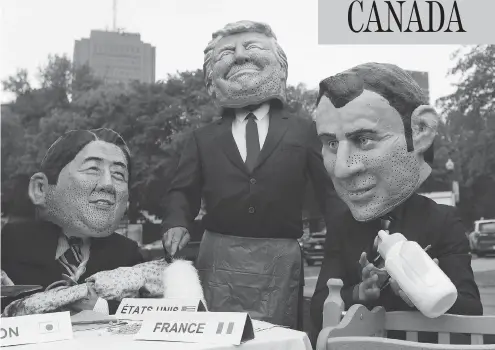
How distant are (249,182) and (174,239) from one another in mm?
366

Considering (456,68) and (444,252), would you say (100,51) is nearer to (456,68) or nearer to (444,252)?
(456,68)

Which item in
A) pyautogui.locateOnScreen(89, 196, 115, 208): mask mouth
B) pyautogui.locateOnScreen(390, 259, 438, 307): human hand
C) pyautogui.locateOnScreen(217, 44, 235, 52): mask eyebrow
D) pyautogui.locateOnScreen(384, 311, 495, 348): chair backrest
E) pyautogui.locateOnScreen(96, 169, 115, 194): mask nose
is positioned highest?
pyautogui.locateOnScreen(217, 44, 235, 52): mask eyebrow

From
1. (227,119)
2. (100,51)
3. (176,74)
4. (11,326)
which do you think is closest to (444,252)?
(227,119)

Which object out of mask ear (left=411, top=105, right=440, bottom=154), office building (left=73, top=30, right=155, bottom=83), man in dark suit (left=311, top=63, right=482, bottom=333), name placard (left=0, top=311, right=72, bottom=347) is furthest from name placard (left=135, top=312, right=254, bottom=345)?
office building (left=73, top=30, right=155, bottom=83)

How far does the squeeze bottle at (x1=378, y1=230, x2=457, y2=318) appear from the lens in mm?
1715

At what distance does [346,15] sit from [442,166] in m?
4.50

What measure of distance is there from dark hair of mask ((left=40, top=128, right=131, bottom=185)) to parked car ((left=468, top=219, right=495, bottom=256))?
369 cm

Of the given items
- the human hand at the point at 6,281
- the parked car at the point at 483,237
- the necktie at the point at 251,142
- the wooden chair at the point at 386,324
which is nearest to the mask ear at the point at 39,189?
the human hand at the point at 6,281

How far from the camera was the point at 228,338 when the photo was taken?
1.47 m

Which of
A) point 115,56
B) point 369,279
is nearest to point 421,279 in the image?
point 369,279

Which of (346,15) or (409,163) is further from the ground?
(346,15)

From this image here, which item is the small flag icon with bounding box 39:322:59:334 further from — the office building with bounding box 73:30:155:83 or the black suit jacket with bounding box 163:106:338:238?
the office building with bounding box 73:30:155:83

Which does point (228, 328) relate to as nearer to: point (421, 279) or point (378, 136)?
point (421, 279)

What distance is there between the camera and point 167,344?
1500mm
